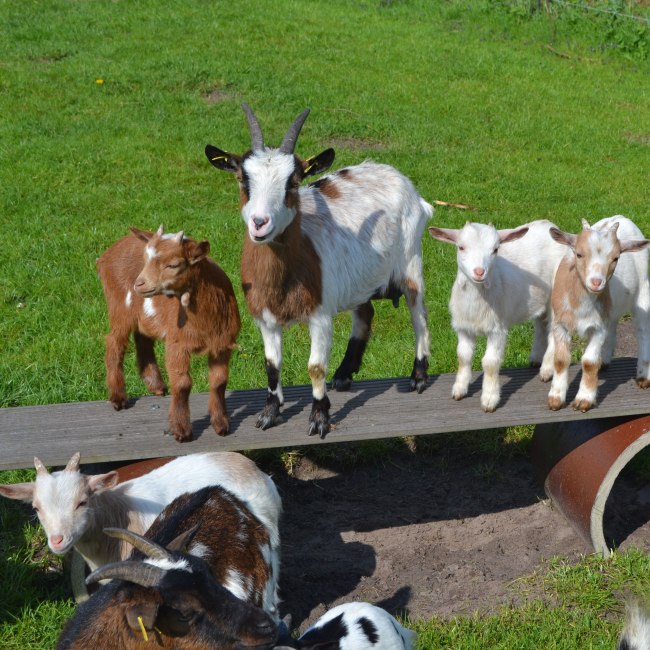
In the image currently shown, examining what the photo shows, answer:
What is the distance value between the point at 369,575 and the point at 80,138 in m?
7.53

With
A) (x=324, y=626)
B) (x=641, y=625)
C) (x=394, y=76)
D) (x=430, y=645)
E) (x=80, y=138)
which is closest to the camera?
(x=641, y=625)

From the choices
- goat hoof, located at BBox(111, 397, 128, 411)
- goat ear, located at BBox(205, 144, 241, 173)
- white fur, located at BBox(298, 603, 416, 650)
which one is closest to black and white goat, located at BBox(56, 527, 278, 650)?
white fur, located at BBox(298, 603, 416, 650)

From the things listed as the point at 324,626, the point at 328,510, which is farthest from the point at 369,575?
the point at 324,626

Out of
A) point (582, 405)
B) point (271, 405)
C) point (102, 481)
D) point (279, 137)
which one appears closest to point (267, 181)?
point (271, 405)

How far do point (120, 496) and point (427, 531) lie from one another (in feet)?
6.48

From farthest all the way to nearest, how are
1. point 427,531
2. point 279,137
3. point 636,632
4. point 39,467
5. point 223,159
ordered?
point 279,137
point 427,531
point 223,159
point 39,467
point 636,632

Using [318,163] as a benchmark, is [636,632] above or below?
below

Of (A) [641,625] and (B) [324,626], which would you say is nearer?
(A) [641,625]

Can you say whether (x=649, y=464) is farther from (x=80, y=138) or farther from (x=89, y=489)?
(x=80, y=138)

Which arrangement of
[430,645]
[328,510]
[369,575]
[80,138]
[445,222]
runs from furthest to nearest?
[80,138]
[445,222]
[328,510]
[369,575]
[430,645]

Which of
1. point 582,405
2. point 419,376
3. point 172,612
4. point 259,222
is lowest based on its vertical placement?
point 419,376

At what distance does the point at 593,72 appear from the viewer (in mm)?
14203

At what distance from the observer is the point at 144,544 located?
3.42 m

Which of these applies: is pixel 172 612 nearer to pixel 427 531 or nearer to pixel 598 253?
pixel 427 531
